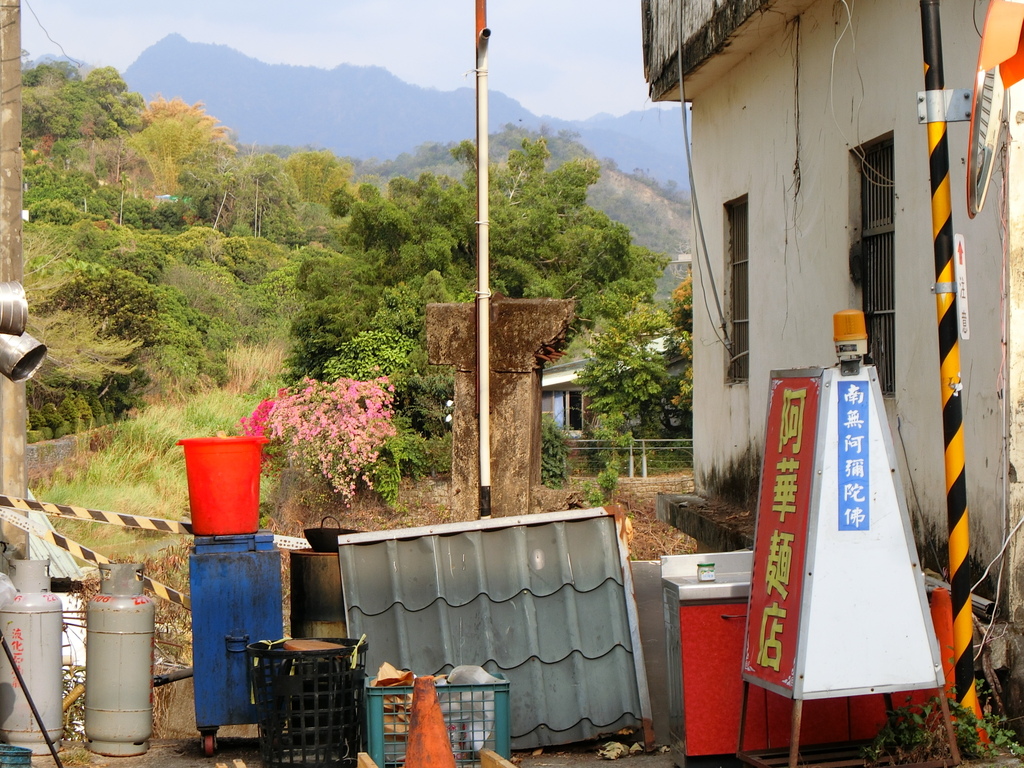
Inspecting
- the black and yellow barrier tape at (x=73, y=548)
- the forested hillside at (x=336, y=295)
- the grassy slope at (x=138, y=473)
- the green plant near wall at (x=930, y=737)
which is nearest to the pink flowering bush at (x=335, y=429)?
the forested hillside at (x=336, y=295)

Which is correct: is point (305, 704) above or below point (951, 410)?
below

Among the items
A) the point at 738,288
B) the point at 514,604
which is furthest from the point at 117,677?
the point at 738,288

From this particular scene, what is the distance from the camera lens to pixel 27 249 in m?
33.1

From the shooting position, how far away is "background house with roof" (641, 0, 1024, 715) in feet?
18.7

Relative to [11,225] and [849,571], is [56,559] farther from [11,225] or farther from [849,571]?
[849,571]

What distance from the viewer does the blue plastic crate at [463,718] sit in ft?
18.9

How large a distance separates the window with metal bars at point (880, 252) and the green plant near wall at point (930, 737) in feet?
8.43

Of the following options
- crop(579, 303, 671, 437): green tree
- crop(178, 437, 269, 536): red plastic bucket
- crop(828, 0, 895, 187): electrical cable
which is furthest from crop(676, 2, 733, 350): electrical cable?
crop(579, 303, 671, 437): green tree

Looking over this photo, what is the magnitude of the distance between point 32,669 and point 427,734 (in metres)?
2.83

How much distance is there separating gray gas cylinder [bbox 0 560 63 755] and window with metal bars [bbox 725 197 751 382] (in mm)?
6537

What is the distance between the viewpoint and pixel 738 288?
36.3 feet

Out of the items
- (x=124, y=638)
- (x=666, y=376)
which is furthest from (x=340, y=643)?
(x=666, y=376)

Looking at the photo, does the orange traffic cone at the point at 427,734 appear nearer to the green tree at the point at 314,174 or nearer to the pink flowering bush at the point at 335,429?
the pink flowering bush at the point at 335,429

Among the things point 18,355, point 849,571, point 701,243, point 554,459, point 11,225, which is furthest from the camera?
point 554,459
